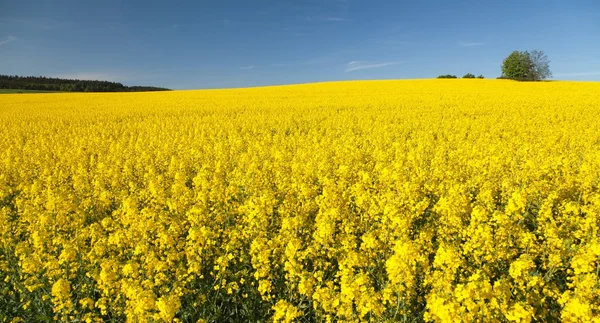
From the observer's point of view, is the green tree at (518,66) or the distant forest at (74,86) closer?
the green tree at (518,66)

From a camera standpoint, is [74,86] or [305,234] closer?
[305,234]

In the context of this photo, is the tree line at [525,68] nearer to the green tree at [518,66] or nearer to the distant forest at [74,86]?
the green tree at [518,66]

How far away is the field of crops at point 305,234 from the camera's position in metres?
3.73

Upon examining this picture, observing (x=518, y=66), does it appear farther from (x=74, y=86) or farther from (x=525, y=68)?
(x=74, y=86)

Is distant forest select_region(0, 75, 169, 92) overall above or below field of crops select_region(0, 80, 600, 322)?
above

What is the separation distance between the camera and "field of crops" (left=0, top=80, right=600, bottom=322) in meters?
3.73

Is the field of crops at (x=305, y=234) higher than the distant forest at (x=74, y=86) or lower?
lower

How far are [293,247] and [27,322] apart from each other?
3.44m

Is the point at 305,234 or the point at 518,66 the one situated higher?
the point at 518,66

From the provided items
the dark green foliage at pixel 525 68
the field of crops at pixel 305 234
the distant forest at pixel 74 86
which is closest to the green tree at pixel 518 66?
the dark green foliage at pixel 525 68

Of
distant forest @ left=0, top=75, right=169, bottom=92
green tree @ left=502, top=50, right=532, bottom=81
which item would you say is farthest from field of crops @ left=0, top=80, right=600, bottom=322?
distant forest @ left=0, top=75, right=169, bottom=92

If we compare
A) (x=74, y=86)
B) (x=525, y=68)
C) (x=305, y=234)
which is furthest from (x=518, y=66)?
(x=74, y=86)

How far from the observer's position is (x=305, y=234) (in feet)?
19.7

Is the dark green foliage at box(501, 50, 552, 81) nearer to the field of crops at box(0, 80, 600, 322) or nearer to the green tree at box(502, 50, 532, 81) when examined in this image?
the green tree at box(502, 50, 532, 81)
